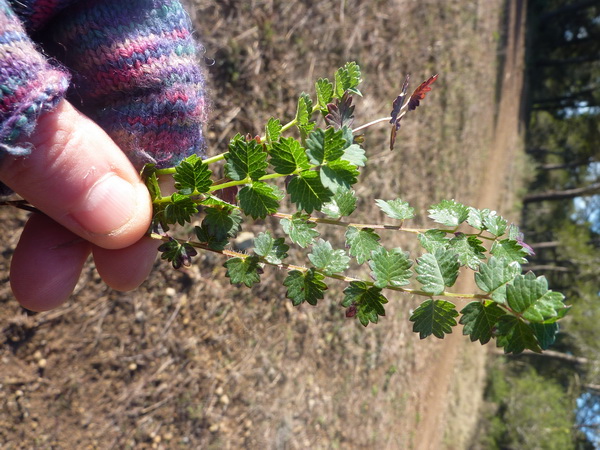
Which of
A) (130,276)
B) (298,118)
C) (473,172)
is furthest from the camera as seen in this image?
(473,172)

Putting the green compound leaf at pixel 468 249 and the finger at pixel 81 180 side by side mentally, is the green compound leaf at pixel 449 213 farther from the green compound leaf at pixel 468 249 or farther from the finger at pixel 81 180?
the finger at pixel 81 180

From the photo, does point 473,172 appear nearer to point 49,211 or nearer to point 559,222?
point 559,222

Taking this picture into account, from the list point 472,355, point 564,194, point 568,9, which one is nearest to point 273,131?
point 472,355

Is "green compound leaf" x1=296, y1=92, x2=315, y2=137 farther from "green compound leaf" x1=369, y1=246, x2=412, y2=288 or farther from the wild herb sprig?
"green compound leaf" x1=369, y1=246, x2=412, y2=288

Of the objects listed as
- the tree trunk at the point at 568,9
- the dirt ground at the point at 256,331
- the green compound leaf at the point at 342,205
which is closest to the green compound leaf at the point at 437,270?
A: the green compound leaf at the point at 342,205

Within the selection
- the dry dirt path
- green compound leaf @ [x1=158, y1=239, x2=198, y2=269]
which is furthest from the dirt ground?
green compound leaf @ [x1=158, y1=239, x2=198, y2=269]

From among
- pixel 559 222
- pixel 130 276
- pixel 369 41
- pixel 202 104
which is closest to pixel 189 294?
pixel 130 276

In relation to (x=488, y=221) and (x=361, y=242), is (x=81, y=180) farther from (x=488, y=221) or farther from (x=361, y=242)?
(x=488, y=221)
